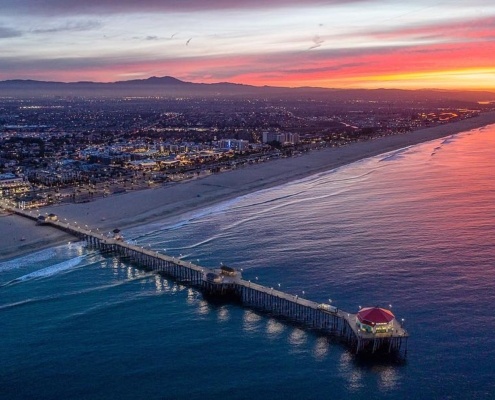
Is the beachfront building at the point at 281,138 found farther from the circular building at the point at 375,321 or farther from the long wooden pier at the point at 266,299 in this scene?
the circular building at the point at 375,321

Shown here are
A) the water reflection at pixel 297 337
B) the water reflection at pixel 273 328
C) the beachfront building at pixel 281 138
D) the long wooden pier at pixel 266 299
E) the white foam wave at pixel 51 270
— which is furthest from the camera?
the beachfront building at pixel 281 138

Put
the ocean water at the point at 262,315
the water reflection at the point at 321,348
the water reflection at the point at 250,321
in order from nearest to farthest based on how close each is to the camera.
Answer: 1. the ocean water at the point at 262,315
2. the water reflection at the point at 321,348
3. the water reflection at the point at 250,321

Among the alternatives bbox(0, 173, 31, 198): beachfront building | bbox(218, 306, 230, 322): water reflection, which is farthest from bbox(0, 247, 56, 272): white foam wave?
bbox(0, 173, 31, 198): beachfront building

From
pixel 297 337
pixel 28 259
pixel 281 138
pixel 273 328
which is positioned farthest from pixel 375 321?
pixel 281 138

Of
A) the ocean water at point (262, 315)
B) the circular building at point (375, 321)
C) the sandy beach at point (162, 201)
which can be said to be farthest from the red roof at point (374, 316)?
the sandy beach at point (162, 201)

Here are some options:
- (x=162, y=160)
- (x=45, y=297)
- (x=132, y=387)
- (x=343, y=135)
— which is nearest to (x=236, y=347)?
(x=132, y=387)

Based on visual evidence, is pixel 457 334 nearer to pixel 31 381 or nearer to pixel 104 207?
pixel 31 381

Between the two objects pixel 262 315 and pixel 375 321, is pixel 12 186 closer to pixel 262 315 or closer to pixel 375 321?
pixel 262 315
